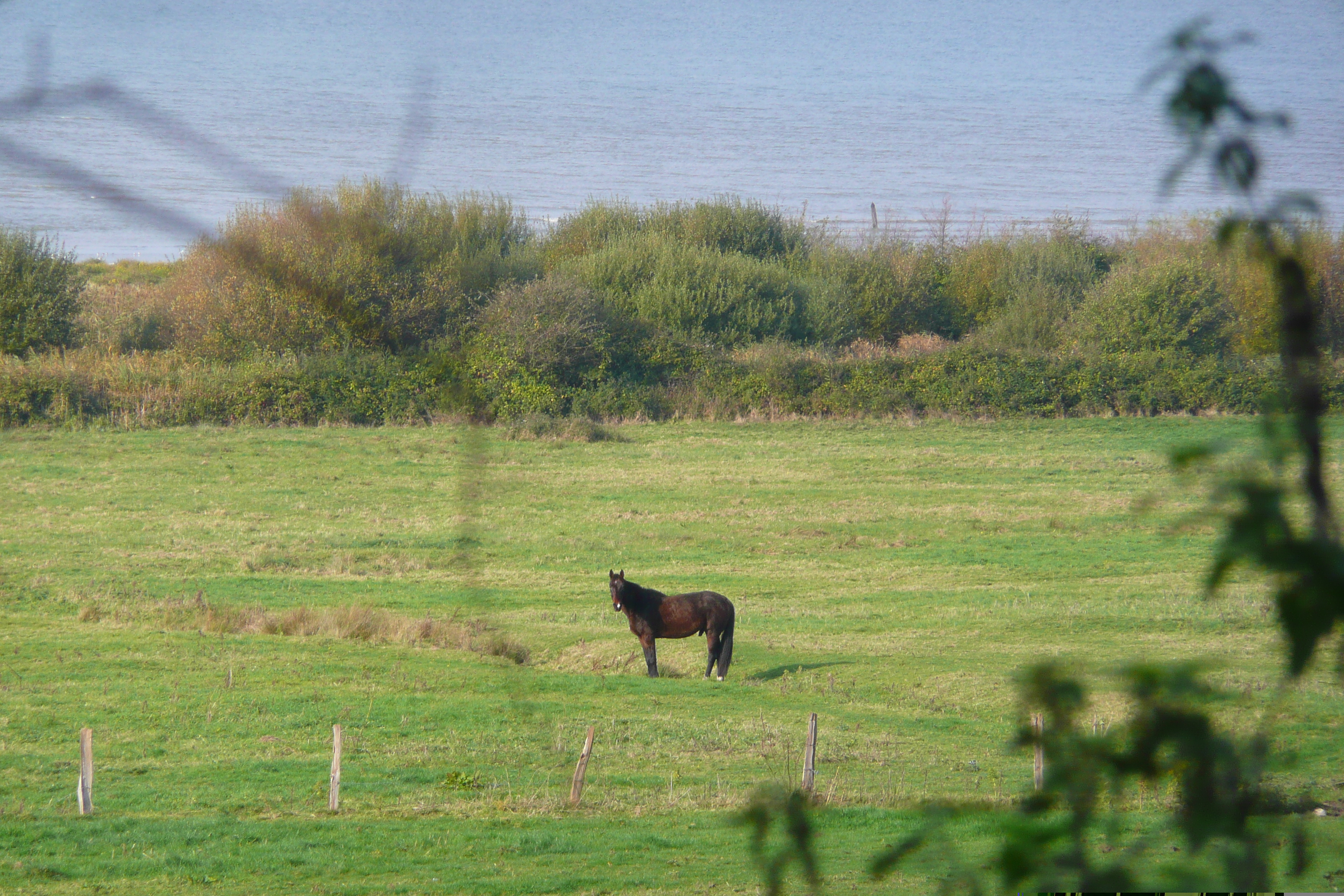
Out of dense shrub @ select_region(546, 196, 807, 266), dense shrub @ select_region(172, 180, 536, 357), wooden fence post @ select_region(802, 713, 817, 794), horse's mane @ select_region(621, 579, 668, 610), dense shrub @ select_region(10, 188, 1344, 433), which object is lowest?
wooden fence post @ select_region(802, 713, 817, 794)

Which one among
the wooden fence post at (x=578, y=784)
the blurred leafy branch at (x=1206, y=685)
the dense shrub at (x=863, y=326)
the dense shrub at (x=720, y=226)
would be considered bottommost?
the wooden fence post at (x=578, y=784)

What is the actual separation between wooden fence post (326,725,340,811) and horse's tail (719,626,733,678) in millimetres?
7220

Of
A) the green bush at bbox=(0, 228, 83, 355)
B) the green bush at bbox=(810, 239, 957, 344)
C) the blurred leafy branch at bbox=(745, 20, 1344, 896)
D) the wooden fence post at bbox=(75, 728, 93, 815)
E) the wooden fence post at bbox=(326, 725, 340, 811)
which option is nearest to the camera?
the blurred leafy branch at bbox=(745, 20, 1344, 896)

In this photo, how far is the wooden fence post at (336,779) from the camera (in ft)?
38.6

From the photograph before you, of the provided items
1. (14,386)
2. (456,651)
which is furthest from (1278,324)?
(14,386)

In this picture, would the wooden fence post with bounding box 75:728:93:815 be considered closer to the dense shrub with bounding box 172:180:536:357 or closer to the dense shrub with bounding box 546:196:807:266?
the dense shrub with bounding box 172:180:536:357

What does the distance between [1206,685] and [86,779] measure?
12.6m

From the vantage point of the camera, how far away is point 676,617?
18031 millimetres

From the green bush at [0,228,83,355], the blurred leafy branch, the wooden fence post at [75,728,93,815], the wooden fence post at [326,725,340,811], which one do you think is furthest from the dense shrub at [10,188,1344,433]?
the blurred leafy branch

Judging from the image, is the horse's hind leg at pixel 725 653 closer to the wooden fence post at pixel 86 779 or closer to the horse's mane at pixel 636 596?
the horse's mane at pixel 636 596

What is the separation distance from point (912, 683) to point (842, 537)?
13.0 m

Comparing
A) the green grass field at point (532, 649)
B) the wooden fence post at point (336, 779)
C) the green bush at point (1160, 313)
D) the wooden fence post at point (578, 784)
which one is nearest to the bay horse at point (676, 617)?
the green grass field at point (532, 649)

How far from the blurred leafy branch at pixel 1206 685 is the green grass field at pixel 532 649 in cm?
7

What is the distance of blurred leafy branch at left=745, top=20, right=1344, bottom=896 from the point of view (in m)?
1.04
